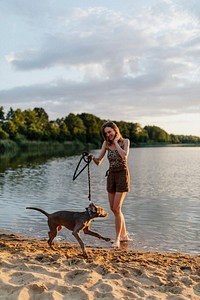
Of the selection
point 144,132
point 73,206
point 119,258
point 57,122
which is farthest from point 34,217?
point 144,132

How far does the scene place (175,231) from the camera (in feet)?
29.6

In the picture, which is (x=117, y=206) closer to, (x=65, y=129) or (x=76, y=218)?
(x=76, y=218)

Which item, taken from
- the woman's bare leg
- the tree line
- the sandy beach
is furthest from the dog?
the tree line

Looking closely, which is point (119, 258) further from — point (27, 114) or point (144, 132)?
point (144, 132)

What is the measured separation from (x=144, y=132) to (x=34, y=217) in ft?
424

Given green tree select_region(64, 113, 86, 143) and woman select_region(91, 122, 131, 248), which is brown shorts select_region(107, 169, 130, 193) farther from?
green tree select_region(64, 113, 86, 143)

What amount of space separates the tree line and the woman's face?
197ft

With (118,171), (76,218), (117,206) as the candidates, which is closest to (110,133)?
(118,171)

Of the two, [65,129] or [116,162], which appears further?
[65,129]

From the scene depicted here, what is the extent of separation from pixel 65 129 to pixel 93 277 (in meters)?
89.0

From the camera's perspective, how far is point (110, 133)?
662cm

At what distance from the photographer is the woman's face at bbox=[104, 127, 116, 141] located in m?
6.61

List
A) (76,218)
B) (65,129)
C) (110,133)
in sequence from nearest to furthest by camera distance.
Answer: (76,218) < (110,133) < (65,129)

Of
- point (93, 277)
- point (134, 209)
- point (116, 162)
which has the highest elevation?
point (116, 162)
